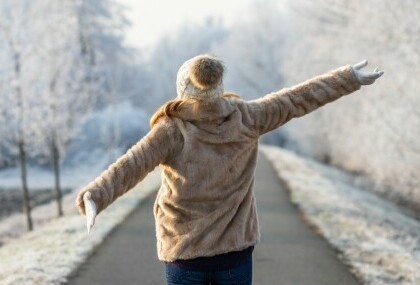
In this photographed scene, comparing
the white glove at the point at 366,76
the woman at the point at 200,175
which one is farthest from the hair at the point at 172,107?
the white glove at the point at 366,76

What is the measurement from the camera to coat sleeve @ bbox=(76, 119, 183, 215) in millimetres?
3061

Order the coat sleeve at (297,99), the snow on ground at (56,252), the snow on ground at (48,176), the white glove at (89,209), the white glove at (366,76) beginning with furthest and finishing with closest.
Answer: the snow on ground at (48,176) < the snow on ground at (56,252) < the white glove at (366,76) < the coat sleeve at (297,99) < the white glove at (89,209)

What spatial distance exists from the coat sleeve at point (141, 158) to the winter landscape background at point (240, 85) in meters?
1.00

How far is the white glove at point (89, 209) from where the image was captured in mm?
2873

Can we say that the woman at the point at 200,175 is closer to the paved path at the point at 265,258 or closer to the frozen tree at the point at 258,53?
the paved path at the point at 265,258

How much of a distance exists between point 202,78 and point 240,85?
4547cm

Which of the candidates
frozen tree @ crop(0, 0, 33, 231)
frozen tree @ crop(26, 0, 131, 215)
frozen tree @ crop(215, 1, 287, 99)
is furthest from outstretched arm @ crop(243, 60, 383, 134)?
frozen tree @ crop(215, 1, 287, 99)

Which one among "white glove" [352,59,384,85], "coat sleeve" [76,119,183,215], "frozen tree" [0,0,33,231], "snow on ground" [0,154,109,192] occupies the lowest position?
"snow on ground" [0,154,109,192]

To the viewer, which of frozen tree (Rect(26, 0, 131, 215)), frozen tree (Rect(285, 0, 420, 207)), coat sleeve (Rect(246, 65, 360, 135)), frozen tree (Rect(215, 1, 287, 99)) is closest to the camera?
coat sleeve (Rect(246, 65, 360, 135))

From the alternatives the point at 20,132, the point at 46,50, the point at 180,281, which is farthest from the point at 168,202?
the point at 46,50

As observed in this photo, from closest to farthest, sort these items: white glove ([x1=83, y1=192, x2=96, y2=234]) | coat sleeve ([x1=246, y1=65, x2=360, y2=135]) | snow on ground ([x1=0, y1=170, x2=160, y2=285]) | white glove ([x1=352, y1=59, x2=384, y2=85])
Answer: white glove ([x1=83, y1=192, x2=96, y2=234]) → coat sleeve ([x1=246, y1=65, x2=360, y2=135]) → white glove ([x1=352, y1=59, x2=384, y2=85]) → snow on ground ([x1=0, y1=170, x2=160, y2=285])

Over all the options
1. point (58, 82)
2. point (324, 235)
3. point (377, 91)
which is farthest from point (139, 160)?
point (377, 91)

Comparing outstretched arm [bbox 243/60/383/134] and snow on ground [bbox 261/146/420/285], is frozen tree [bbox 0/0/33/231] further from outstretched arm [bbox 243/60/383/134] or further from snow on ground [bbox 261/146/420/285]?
outstretched arm [bbox 243/60/383/134]

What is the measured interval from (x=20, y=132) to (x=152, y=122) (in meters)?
11.9
